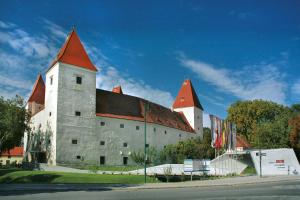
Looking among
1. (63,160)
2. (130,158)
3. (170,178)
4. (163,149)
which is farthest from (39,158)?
(170,178)

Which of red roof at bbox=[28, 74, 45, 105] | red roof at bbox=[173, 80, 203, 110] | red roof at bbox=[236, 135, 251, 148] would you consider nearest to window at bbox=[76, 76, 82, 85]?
red roof at bbox=[28, 74, 45, 105]

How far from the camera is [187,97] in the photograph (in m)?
79.9

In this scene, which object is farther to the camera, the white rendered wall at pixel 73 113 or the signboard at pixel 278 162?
the white rendered wall at pixel 73 113

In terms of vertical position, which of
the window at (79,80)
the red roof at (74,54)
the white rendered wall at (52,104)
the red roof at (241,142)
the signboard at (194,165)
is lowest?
the signboard at (194,165)

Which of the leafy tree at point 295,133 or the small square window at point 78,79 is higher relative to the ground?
the small square window at point 78,79

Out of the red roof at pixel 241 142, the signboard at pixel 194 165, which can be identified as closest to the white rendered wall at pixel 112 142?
the red roof at pixel 241 142

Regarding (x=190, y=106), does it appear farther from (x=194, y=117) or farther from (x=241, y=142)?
(x=241, y=142)

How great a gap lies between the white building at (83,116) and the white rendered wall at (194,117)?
663 inches

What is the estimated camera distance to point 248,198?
14.2 metres

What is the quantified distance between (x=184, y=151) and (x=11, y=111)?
26.9m

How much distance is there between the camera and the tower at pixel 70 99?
47.1 m

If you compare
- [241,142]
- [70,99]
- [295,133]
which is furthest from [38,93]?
[295,133]

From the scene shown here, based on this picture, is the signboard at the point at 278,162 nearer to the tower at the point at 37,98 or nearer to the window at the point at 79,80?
the window at the point at 79,80

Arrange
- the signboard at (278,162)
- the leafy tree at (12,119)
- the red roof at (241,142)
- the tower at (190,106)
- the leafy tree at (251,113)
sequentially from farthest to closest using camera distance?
1. the tower at (190,106)
2. the leafy tree at (251,113)
3. the red roof at (241,142)
4. the leafy tree at (12,119)
5. the signboard at (278,162)
